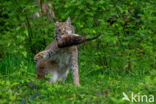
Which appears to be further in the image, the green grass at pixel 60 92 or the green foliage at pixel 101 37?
the green foliage at pixel 101 37

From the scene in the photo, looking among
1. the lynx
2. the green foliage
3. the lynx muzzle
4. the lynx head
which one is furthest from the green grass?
the green foliage

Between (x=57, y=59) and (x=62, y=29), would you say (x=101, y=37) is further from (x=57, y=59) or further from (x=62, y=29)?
(x=62, y=29)

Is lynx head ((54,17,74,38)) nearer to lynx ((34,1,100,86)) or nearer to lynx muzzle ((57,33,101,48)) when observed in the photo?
lynx ((34,1,100,86))

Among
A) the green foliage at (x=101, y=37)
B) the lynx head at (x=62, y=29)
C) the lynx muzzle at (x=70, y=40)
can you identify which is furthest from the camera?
the green foliage at (x=101, y=37)

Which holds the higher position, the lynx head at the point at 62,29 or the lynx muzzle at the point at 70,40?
the lynx head at the point at 62,29

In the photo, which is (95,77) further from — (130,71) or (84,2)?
(84,2)

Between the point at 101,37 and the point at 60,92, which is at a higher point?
the point at 101,37


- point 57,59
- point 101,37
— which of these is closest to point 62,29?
point 57,59

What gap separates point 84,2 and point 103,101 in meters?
3.45

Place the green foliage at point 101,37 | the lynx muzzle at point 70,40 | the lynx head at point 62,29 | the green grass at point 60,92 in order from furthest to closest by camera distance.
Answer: the green foliage at point 101,37 < the lynx head at point 62,29 < the lynx muzzle at point 70,40 < the green grass at point 60,92

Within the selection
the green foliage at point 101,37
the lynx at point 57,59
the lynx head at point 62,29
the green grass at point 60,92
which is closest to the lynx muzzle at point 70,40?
the lynx head at point 62,29

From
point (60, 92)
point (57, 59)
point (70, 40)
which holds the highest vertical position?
point (70, 40)

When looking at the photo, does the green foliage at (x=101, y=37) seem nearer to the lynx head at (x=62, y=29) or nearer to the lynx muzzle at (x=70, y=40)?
the lynx head at (x=62, y=29)

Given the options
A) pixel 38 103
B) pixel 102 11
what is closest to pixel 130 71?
pixel 102 11
